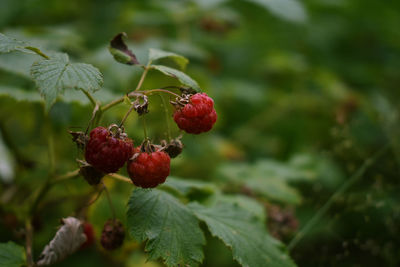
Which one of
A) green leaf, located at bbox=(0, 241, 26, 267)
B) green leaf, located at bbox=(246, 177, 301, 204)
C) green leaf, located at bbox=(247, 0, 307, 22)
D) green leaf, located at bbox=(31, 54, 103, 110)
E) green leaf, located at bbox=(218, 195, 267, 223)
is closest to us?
green leaf, located at bbox=(31, 54, 103, 110)

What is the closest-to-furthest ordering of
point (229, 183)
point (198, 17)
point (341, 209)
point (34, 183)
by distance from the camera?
point (341, 209) → point (34, 183) → point (229, 183) → point (198, 17)

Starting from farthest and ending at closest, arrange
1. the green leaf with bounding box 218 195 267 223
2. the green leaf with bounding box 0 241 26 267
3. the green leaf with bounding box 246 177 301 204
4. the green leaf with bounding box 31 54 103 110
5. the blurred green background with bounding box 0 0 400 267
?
the green leaf with bounding box 246 177 301 204 → the blurred green background with bounding box 0 0 400 267 → the green leaf with bounding box 218 195 267 223 → the green leaf with bounding box 0 241 26 267 → the green leaf with bounding box 31 54 103 110

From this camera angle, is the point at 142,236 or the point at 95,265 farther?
the point at 95,265

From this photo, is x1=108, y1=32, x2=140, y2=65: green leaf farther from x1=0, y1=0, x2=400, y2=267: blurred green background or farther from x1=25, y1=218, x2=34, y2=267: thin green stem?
x1=25, y1=218, x2=34, y2=267: thin green stem

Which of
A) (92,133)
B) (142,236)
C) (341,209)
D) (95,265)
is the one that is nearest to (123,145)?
(92,133)

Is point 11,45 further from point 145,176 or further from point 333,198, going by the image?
point 333,198

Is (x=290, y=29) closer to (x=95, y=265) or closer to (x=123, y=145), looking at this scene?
(x=95, y=265)

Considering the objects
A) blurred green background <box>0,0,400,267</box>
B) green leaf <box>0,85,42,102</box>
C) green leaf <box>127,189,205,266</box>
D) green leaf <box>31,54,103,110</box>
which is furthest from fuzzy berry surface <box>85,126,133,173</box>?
green leaf <box>0,85,42,102</box>

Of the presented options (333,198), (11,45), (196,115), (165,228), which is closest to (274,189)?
(333,198)
